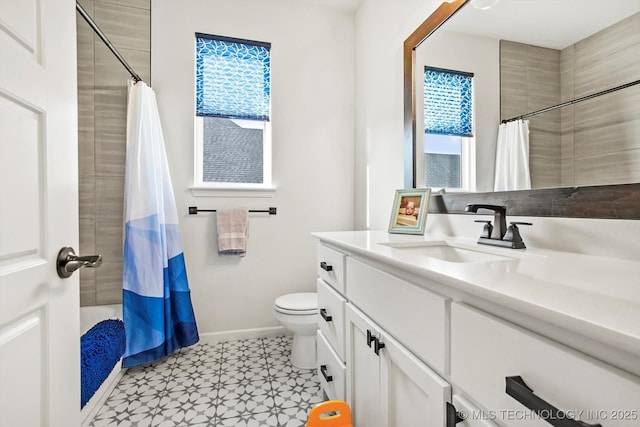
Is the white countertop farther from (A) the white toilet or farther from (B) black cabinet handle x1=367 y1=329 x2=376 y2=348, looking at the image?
(A) the white toilet

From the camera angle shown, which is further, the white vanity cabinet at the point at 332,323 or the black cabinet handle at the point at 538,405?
the white vanity cabinet at the point at 332,323

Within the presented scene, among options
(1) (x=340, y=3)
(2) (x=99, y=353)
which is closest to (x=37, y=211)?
(2) (x=99, y=353)

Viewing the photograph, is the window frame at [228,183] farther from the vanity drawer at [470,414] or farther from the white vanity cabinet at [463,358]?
the vanity drawer at [470,414]

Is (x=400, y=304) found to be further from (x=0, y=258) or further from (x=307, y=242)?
(x=307, y=242)

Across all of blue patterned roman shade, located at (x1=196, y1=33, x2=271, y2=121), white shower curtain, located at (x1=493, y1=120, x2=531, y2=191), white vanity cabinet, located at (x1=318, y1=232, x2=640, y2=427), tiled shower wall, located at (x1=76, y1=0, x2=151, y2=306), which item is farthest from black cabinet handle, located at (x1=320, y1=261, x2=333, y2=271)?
tiled shower wall, located at (x1=76, y1=0, x2=151, y2=306)

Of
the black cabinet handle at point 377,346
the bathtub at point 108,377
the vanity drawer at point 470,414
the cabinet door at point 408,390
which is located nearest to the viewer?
the vanity drawer at point 470,414

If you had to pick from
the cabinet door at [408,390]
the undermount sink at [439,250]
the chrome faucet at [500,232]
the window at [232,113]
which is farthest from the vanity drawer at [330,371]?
the window at [232,113]

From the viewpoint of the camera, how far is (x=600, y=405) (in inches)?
14.5

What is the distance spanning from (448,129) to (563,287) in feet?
3.64

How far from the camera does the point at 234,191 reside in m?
2.30

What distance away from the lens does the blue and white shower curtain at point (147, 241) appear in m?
1.81

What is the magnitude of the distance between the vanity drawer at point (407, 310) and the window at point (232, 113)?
1556mm

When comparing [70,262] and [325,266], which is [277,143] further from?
[70,262]

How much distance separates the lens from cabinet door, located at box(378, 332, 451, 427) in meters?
0.65
